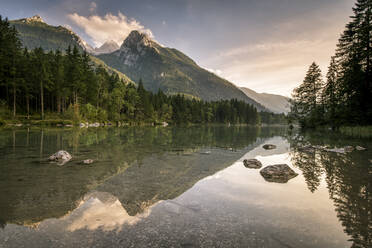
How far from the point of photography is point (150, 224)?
4727 mm

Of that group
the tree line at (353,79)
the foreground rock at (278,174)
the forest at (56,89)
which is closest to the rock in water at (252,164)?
the foreground rock at (278,174)

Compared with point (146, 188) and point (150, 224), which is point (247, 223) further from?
point (146, 188)

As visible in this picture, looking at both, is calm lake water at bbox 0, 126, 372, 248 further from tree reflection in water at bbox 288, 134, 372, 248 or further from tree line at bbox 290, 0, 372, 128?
tree line at bbox 290, 0, 372, 128

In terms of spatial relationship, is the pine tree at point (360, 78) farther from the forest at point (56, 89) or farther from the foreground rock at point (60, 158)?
the forest at point (56, 89)

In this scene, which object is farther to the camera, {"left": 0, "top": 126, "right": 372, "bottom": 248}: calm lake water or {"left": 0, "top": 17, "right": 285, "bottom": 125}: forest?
{"left": 0, "top": 17, "right": 285, "bottom": 125}: forest

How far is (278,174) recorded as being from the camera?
9.83 metres

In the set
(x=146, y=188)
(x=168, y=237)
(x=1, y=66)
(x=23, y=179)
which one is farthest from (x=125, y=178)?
(x=1, y=66)

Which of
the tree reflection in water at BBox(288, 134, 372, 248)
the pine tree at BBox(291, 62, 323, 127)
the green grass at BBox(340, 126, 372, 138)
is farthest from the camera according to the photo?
the pine tree at BBox(291, 62, 323, 127)

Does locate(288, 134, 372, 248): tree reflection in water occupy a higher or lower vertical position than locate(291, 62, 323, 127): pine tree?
lower

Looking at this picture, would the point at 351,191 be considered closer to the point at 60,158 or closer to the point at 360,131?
the point at 60,158

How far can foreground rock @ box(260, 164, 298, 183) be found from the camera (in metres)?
9.38

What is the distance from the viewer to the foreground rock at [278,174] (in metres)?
9.38

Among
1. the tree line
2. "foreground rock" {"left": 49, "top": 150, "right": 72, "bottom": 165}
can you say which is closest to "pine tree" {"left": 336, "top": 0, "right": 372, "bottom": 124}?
the tree line

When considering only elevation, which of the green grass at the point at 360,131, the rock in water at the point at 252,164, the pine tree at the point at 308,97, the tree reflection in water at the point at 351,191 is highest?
the pine tree at the point at 308,97
